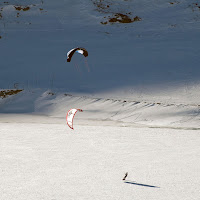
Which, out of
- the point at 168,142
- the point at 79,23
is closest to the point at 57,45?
the point at 79,23

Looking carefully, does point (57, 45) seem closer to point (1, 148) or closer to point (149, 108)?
point (149, 108)

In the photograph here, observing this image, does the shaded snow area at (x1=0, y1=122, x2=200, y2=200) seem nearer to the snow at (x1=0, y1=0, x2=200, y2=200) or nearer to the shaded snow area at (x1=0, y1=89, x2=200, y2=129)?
the snow at (x1=0, y1=0, x2=200, y2=200)

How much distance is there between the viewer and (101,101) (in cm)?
1349

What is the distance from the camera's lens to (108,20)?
20219mm

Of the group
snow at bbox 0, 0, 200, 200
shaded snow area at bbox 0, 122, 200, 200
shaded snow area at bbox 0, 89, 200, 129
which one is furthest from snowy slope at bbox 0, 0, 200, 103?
shaded snow area at bbox 0, 122, 200, 200

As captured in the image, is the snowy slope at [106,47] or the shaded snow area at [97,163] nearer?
the shaded snow area at [97,163]

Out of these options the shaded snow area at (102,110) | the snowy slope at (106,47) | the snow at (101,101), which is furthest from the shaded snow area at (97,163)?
the snowy slope at (106,47)

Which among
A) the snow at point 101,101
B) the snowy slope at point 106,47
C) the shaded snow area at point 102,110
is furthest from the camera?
the snowy slope at point 106,47

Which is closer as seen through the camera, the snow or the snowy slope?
the snow

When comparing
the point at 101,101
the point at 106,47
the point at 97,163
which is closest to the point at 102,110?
the point at 101,101

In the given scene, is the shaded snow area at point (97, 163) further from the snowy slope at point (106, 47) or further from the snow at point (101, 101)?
the snowy slope at point (106, 47)

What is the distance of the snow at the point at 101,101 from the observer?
6.98 m

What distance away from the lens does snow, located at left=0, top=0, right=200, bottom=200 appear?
6.98 m

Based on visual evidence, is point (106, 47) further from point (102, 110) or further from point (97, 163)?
point (97, 163)
